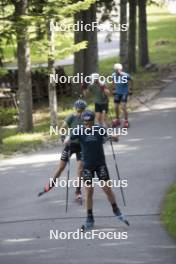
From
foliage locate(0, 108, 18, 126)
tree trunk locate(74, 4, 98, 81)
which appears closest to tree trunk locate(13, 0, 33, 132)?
foliage locate(0, 108, 18, 126)

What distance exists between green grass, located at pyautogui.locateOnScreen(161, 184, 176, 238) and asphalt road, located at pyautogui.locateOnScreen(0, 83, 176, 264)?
0.12 metres

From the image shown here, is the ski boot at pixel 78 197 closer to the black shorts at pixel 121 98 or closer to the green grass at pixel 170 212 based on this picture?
the green grass at pixel 170 212

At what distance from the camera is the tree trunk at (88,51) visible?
2822 centimetres

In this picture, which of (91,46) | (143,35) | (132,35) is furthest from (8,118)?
(143,35)

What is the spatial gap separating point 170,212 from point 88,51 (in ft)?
57.3

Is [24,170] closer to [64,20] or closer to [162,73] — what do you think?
[64,20]

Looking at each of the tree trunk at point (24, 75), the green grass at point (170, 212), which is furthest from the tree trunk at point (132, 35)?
the green grass at point (170, 212)

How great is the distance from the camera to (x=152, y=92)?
27219 millimetres

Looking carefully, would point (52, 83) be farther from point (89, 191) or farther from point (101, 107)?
point (89, 191)

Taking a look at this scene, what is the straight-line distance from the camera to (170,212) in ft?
38.7

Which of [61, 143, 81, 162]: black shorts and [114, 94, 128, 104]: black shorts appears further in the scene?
[114, 94, 128, 104]: black shorts

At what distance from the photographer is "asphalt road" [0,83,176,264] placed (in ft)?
32.9

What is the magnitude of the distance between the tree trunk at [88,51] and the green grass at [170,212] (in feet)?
51.5

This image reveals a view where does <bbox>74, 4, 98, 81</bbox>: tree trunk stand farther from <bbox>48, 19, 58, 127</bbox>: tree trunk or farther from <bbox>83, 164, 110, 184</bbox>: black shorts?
<bbox>83, 164, 110, 184</bbox>: black shorts
